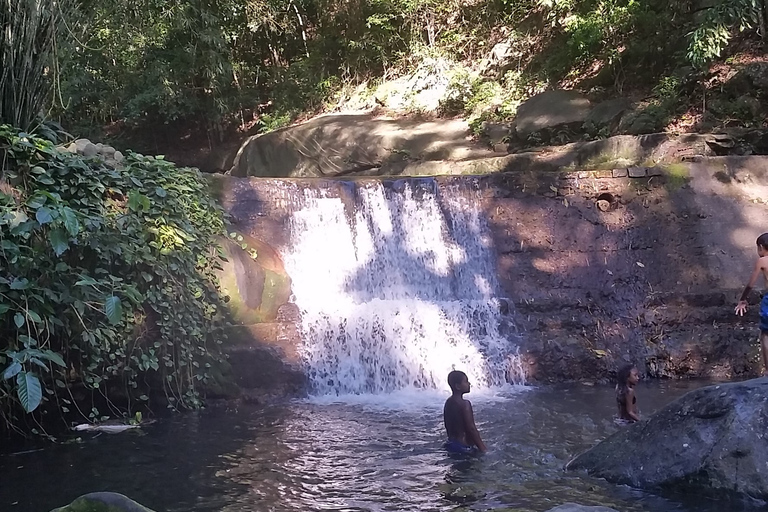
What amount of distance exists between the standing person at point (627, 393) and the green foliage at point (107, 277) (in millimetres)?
4278

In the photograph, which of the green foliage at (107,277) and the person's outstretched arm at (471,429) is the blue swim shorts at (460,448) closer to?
the person's outstretched arm at (471,429)

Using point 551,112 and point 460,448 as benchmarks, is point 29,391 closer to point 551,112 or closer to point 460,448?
point 460,448

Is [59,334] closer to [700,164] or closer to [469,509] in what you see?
[469,509]

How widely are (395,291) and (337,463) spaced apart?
4.98m

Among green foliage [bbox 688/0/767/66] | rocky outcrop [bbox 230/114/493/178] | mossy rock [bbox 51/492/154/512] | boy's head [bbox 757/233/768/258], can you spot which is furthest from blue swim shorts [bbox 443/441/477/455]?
green foliage [bbox 688/0/767/66]

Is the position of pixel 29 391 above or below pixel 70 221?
below

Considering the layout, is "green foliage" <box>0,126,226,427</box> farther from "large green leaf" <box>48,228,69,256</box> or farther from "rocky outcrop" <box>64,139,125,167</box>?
"rocky outcrop" <box>64,139,125,167</box>

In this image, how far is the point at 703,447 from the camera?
4.61 m

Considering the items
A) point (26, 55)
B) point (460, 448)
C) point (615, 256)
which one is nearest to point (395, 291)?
point (615, 256)

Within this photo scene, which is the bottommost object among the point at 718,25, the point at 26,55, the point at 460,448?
the point at 460,448

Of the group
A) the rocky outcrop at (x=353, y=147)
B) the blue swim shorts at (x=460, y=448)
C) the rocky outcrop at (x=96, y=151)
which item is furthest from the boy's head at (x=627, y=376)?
the rocky outcrop at (x=353, y=147)

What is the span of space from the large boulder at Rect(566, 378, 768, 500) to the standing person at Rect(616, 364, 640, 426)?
4.26 ft

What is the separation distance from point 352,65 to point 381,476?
17.2 meters

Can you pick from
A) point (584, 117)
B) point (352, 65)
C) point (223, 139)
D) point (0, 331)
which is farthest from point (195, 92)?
point (0, 331)
